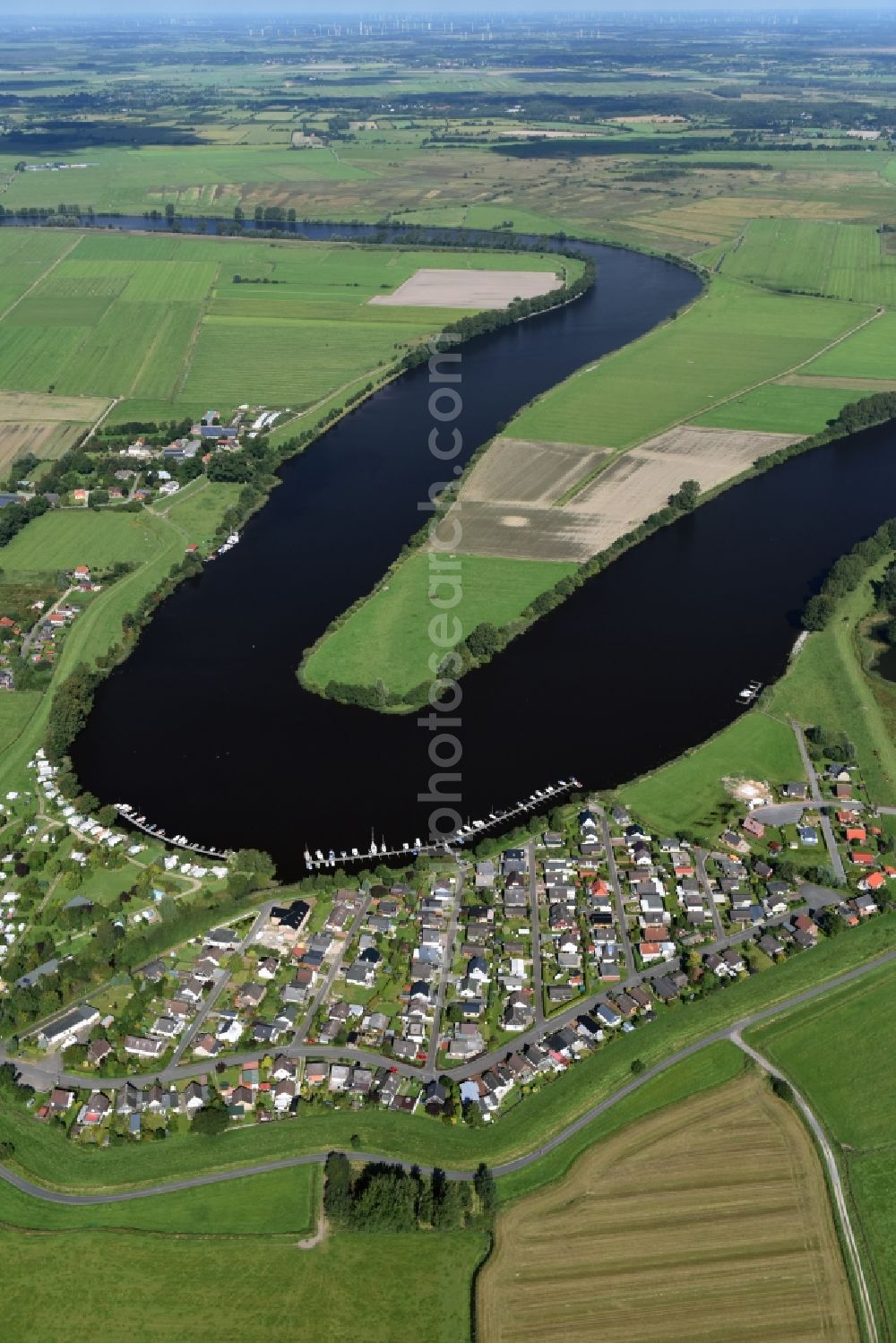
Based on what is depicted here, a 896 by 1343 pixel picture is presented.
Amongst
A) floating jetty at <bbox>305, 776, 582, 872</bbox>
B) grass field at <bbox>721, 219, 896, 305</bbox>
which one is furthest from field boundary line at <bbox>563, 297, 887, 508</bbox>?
floating jetty at <bbox>305, 776, 582, 872</bbox>

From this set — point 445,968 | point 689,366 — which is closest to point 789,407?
point 689,366

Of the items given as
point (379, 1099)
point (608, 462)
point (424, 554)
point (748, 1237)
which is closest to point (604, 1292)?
point (748, 1237)

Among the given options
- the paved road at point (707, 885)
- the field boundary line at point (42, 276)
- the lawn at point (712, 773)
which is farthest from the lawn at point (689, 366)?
the field boundary line at point (42, 276)

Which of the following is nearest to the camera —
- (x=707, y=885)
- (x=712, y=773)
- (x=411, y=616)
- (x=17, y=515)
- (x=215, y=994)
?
(x=215, y=994)

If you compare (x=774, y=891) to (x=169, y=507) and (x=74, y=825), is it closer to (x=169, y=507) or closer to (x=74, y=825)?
(x=74, y=825)

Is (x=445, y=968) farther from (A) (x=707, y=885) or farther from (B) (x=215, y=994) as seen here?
(A) (x=707, y=885)
